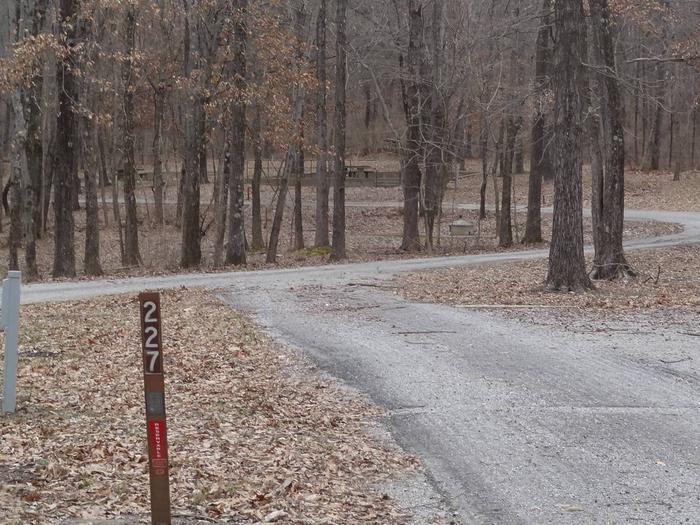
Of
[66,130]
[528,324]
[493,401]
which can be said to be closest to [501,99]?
[66,130]

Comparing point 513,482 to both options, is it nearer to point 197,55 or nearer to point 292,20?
point 197,55

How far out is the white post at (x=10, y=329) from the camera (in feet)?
24.0

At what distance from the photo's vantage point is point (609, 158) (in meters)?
19.2

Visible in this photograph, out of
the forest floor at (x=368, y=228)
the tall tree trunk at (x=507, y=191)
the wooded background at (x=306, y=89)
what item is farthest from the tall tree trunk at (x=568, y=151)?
the tall tree trunk at (x=507, y=191)

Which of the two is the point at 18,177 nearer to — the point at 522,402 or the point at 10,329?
the point at 10,329

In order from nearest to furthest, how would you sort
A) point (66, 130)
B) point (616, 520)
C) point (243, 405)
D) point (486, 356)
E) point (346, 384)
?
1. point (616, 520)
2. point (243, 405)
3. point (346, 384)
4. point (486, 356)
5. point (66, 130)

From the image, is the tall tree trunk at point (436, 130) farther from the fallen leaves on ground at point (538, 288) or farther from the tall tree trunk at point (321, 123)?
the fallen leaves on ground at point (538, 288)

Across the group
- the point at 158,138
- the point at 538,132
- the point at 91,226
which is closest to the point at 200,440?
the point at 91,226

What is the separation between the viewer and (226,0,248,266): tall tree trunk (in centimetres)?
2339

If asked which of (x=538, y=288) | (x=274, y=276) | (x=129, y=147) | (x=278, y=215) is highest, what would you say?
(x=129, y=147)

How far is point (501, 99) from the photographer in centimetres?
2945

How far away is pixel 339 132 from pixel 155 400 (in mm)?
22905

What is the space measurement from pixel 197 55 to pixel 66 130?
150 inches

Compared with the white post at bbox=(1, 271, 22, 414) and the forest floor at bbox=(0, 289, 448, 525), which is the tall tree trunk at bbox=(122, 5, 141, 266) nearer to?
the forest floor at bbox=(0, 289, 448, 525)
